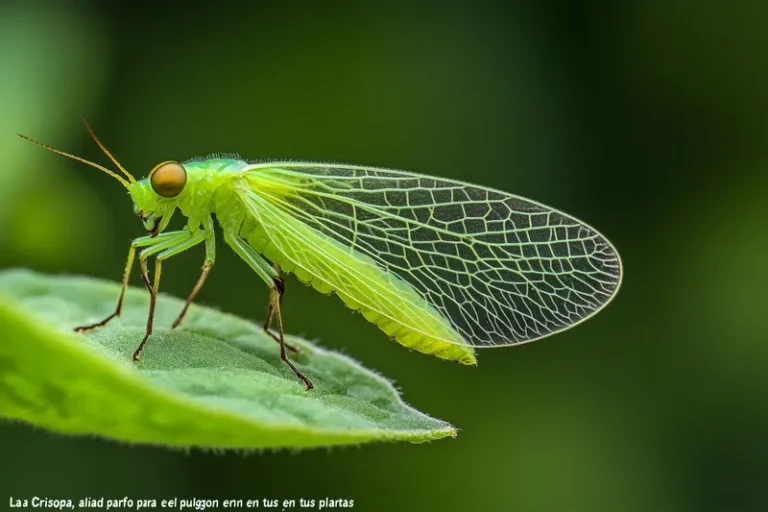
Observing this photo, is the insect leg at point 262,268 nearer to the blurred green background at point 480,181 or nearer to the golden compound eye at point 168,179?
the golden compound eye at point 168,179

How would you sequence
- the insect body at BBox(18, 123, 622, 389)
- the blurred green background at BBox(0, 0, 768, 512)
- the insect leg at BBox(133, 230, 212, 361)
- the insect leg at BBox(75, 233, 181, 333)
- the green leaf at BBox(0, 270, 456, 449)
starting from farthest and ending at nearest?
1. the blurred green background at BBox(0, 0, 768, 512)
2. the insect body at BBox(18, 123, 622, 389)
3. the insect leg at BBox(133, 230, 212, 361)
4. the insect leg at BBox(75, 233, 181, 333)
5. the green leaf at BBox(0, 270, 456, 449)

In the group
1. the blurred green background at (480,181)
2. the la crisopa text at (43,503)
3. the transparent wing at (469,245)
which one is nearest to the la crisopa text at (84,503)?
the la crisopa text at (43,503)

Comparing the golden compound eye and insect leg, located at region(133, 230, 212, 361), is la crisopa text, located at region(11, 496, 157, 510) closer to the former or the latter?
insect leg, located at region(133, 230, 212, 361)

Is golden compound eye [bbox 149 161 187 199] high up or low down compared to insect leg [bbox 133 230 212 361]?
up

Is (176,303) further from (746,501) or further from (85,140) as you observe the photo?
(746,501)

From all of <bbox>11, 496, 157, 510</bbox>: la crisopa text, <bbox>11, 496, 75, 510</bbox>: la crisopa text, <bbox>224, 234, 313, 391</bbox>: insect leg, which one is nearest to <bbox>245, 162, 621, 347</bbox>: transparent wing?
<bbox>224, 234, 313, 391</bbox>: insect leg

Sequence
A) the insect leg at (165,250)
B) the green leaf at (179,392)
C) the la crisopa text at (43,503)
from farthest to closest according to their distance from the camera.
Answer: the la crisopa text at (43,503) < the insect leg at (165,250) < the green leaf at (179,392)

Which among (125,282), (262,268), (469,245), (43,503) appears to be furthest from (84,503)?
(469,245)
